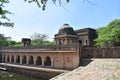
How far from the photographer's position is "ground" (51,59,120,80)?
1466 centimetres

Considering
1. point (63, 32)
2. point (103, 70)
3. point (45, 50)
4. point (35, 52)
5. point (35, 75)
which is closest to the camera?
point (103, 70)

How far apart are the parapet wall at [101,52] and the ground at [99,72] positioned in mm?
2071

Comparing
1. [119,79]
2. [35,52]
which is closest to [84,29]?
[35,52]

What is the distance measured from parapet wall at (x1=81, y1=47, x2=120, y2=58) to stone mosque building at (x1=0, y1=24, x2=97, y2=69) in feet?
3.64

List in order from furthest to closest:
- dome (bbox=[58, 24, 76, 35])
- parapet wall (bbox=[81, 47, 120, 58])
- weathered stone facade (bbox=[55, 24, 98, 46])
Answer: dome (bbox=[58, 24, 76, 35]) → weathered stone facade (bbox=[55, 24, 98, 46]) → parapet wall (bbox=[81, 47, 120, 58])

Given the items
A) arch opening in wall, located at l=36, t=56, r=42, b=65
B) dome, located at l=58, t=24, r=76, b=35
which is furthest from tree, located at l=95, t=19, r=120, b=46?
arch opening in wall, located at l=36, t=56, r=42, b=65

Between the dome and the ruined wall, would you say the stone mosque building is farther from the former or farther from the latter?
the ruined wall

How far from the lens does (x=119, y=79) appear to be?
13516 mm

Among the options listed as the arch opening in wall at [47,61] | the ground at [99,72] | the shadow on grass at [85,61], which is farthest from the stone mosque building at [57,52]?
the ground at [99,72]

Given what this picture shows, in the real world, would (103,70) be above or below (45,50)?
below

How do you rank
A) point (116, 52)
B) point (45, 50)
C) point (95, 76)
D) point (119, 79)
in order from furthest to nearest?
point (45, 50), point (116, 52), point (95, 76), point (119, 79)

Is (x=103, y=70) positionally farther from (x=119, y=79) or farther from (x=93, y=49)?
(x=93, y=49)

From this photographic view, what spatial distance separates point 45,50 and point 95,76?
11.1m

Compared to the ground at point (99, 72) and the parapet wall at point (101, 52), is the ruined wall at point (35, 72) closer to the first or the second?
the parapet wall at point (101, 52)
